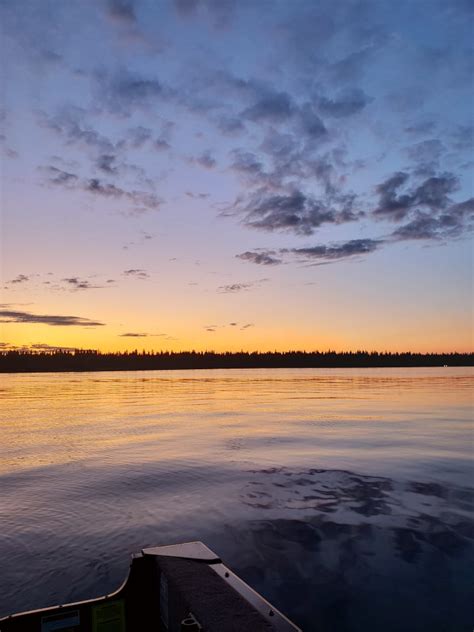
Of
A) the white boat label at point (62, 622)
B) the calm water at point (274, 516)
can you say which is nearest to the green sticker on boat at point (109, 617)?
the white boat label at point (62, 622)

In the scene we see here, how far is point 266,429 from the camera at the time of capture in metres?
29.1

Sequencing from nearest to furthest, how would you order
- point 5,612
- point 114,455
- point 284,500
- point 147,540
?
point 5,612
point 147,540
point 284,500
point 114,455

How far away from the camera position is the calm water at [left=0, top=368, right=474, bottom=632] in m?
8.13

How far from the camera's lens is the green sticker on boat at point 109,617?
17.3ft

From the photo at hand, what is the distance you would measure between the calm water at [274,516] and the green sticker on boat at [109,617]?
3105 millimetres

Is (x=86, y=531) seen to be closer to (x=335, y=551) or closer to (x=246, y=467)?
(x=335, y=551)

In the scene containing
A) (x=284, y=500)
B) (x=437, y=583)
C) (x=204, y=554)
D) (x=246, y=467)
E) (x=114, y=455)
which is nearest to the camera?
(x=204, y=554)

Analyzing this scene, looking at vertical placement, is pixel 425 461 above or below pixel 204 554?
below

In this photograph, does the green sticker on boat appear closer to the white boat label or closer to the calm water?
the white boat label

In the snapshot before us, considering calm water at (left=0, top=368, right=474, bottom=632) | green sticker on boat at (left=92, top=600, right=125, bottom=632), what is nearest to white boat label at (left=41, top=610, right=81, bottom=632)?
green sticker on boat at (left=92, top=600, right=125, bottom=632)

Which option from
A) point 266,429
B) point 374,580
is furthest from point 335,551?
point 266,429

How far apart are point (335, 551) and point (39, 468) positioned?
44.8ft

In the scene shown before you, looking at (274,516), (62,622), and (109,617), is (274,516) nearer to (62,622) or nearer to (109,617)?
(109,617)

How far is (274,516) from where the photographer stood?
12266 millimetres
